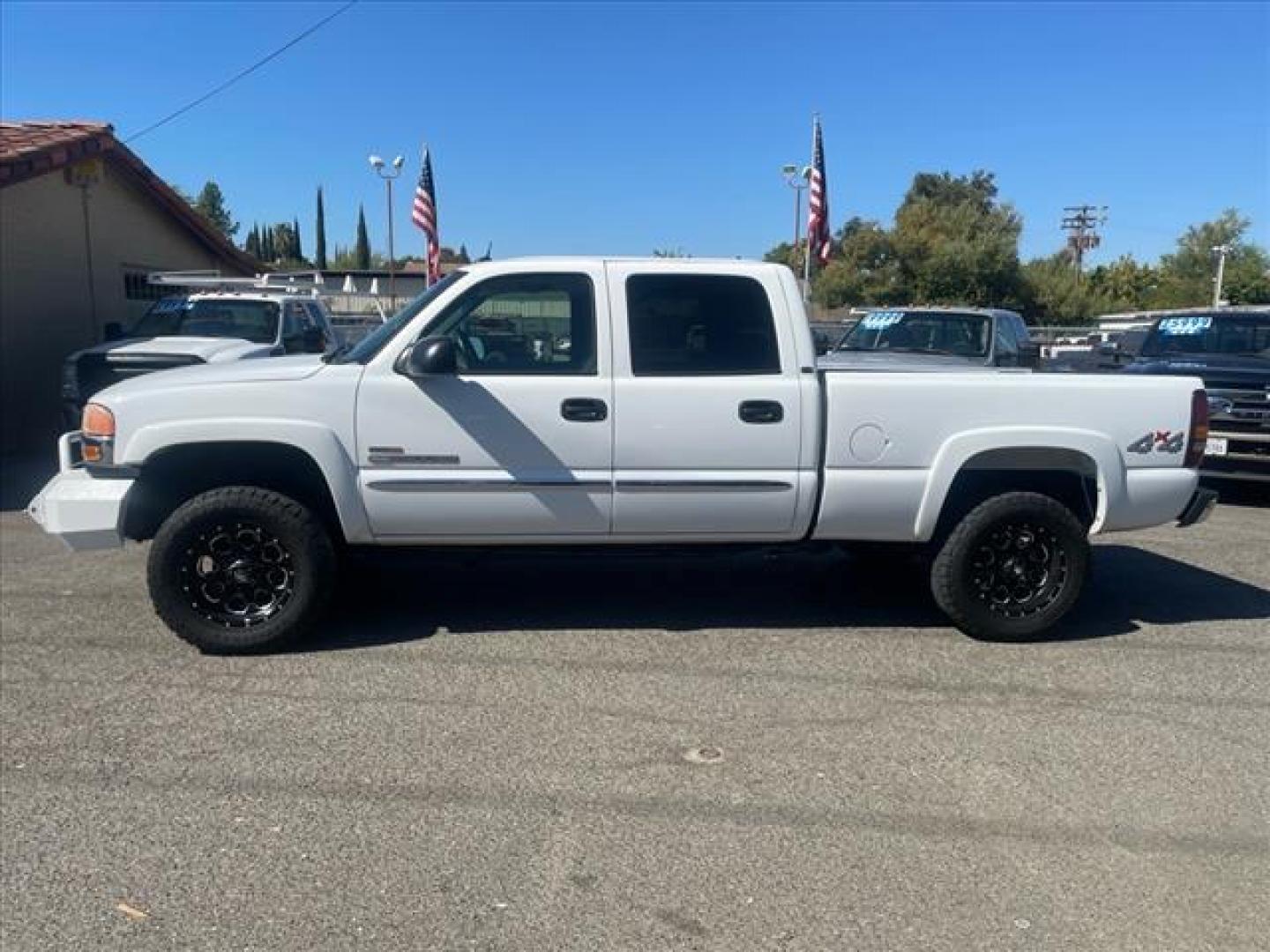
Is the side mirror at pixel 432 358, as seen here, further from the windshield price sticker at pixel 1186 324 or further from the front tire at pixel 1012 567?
the windshield price sticker at pixel 1186 324

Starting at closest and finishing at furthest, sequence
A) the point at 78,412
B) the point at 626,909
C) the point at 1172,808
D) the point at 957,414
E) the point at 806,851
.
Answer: the point at 626,909
the point at 806,851
the point at 1172,808
the point at 957,414
the point at 78,412

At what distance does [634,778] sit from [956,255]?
57.8 meters

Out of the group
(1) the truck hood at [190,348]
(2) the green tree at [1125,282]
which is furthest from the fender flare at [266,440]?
(2) the green tree at [1125,282]

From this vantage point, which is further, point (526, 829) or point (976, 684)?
point (976, 684)

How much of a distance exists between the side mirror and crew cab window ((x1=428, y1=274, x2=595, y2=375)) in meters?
0.23

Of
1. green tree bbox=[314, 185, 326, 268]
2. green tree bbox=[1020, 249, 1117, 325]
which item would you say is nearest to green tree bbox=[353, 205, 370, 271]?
green tree bbox=[314, 185, 326, 268]

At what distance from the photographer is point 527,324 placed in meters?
5.35

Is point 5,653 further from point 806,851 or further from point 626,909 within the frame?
point 806,851

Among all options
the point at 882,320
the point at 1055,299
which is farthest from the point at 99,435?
the point at 1055,299

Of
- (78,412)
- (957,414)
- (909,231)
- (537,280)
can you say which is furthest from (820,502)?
(909,231)

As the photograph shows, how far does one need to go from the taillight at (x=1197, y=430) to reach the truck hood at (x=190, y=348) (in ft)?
26.7

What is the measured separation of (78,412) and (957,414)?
8813 millimetres

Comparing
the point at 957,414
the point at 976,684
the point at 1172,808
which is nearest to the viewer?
the point at 1172,808

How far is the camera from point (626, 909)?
3139 mm
